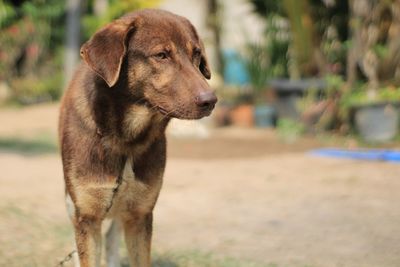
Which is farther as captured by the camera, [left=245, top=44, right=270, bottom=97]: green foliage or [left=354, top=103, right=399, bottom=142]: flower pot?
[left=245, top=44, right=270, bottom=97]: green foliage

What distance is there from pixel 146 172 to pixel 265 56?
8948mm

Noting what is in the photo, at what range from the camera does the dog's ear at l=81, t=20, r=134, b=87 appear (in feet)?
10.9

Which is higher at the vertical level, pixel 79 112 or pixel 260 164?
pixel 79 112

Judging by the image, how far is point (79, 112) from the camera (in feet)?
11.9

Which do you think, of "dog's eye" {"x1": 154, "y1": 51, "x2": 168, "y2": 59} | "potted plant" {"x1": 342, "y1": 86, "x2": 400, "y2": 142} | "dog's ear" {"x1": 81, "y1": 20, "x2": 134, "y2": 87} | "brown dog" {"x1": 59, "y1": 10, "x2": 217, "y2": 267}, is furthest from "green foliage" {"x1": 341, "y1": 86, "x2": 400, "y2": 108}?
"dog's ear" {"x1": 81, "y1": 20, "x2": 134, "y2": 87}

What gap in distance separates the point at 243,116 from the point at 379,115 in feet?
9.60

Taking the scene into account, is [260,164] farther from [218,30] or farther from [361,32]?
[218,30]

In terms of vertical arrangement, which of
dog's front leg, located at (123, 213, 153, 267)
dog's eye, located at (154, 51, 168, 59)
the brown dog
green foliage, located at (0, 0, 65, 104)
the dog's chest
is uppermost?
dog's eye, located at (154, 51, 168, 59)

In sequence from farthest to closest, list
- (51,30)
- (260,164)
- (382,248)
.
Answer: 1. (51,30)
2. (260,164)
3. (382,248)

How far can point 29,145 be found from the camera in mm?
9703

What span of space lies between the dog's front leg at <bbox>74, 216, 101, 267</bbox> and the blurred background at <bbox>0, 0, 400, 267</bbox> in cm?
99

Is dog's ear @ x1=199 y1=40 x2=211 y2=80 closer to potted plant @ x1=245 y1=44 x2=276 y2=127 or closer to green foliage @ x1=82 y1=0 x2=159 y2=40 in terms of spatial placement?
potted plant @ x1=245 y1=44 x2=276 y2=127

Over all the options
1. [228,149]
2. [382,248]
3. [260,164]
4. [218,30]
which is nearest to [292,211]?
[382,248]

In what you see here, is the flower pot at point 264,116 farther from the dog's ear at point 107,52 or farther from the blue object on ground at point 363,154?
the dog's ear at point 107,52
